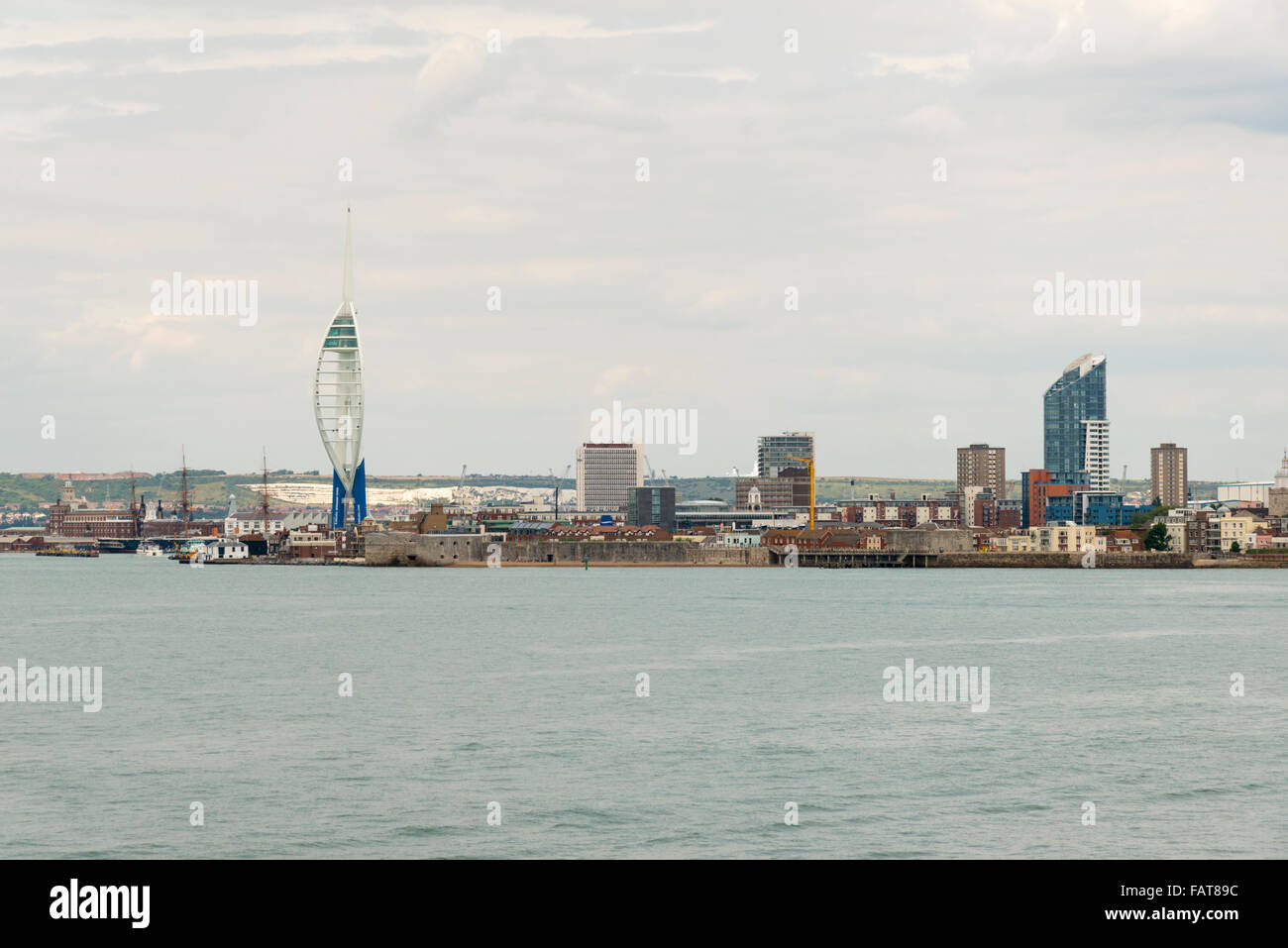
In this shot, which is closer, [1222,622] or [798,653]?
[798,653]

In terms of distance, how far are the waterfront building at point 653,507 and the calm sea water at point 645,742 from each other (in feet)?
434

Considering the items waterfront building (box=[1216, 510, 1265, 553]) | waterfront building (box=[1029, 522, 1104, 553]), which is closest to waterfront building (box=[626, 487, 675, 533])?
→ waterfront building (box=[1029, 522, 1104, 553])

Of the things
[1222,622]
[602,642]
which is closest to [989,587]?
[1222,622]

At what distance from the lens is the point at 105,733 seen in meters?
27.8

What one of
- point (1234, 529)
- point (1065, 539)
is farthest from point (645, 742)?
point (1234, 529)

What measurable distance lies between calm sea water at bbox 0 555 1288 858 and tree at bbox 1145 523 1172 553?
88.2m

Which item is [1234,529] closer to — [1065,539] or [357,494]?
[1065,539]

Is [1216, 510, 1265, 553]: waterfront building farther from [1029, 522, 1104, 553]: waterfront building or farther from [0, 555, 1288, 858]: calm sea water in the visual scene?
[0, 555, 1288, 858]: calm sea water

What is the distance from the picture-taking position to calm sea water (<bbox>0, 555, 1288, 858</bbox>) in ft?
60.7

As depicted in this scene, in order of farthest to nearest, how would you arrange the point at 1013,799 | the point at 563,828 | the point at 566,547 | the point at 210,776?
the point at 566,547 < the point at 210,776 < the point at 1013,799 < the point at 563,828

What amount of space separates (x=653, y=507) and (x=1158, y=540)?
71766 millimetres

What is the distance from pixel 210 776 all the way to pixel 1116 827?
14.2 m
